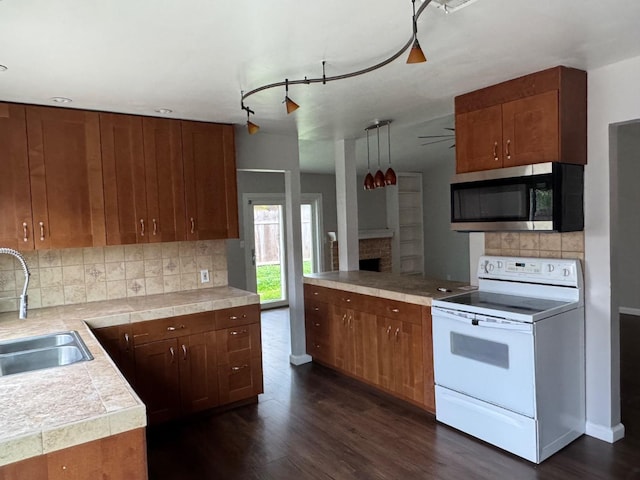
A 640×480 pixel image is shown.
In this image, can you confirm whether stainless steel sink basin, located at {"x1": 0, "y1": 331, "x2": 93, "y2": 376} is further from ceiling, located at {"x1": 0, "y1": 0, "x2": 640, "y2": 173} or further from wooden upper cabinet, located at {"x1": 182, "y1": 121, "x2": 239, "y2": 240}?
ceiling, located at {"x1": 0, "y1": 0, "x2": 640, "y2": 173}

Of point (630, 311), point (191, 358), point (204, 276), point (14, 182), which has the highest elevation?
point (14, 182)

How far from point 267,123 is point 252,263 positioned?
339cm

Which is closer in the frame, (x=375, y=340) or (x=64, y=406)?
(x=64, y=406)

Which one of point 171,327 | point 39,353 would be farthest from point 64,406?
point 171,327

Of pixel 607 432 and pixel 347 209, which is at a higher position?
pixel 347 209

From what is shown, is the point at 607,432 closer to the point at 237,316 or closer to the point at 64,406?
the point at 237,316

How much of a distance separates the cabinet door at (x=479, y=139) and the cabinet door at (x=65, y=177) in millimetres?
2507

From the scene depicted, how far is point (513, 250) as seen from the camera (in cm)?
312

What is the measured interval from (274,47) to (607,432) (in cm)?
290

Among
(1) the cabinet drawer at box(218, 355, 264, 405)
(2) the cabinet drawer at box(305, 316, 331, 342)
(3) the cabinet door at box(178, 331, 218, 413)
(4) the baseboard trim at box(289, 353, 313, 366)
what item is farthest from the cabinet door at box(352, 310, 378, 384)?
(3) the cabinet door at box(178, 331, 218, 413)

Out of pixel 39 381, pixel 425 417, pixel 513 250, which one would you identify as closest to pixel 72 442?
pixel 39 381

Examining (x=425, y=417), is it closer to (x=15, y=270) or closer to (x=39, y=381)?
(x=39, y=381)

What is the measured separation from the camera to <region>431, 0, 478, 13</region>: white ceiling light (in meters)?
1.69

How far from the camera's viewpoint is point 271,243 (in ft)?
23.0
